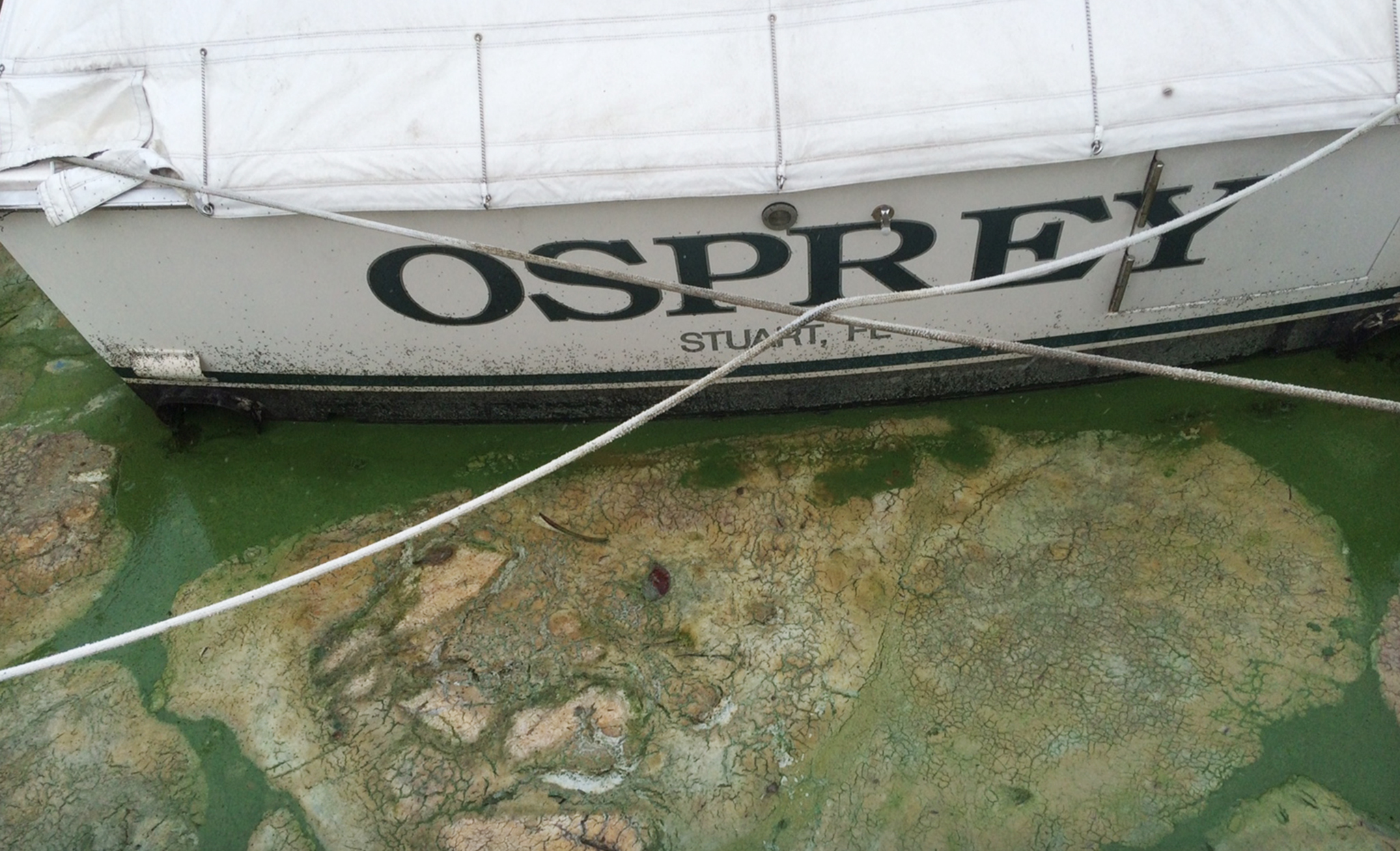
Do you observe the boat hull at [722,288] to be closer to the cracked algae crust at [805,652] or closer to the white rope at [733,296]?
the white rope at [733,296]

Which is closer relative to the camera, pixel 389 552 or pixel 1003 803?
pixel 1003 803

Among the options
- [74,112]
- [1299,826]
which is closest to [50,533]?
[74,112]

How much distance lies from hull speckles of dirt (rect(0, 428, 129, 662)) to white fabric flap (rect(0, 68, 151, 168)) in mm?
1360

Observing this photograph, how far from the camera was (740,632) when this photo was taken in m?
3.12

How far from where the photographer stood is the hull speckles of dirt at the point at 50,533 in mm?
3352

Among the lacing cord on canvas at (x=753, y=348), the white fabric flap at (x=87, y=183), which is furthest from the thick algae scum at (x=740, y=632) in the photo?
the white fabric flap at (x=87, y=183)

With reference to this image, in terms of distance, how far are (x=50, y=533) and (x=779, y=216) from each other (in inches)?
118

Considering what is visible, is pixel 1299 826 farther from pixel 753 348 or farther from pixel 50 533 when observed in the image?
pixel 50 533

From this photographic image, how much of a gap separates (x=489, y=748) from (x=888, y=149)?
220 centimetres

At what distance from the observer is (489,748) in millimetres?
2941

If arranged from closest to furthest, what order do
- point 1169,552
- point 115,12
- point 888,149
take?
point 888,149 → point 115,12 → point 1169,552

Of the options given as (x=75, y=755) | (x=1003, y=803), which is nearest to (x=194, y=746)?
(x=75, y=755)

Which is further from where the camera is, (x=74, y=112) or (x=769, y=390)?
(x=769, y=390)

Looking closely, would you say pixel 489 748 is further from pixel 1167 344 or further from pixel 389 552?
pixel 1167 344
